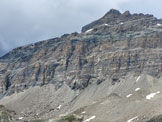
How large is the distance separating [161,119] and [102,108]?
47474 mm

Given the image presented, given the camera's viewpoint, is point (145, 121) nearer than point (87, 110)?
Yes

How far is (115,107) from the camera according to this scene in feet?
618

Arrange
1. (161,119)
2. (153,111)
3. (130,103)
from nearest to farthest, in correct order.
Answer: (161,119) → (153,111) → (130,103)

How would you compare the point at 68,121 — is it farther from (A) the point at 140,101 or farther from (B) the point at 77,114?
(A) the point at 140,101

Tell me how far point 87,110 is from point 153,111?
4188 cm

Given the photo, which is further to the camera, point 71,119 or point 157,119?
point 71,119

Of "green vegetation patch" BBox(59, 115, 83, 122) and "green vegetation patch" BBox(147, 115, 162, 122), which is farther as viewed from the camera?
"green vegetation patch" BBox(59, 115, 83, 122)

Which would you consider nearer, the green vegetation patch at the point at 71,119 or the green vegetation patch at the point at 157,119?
the green vegetation patch at the point at 157,119

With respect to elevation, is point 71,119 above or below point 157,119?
above

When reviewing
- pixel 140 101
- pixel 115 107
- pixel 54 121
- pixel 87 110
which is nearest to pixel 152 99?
pixel 140 101

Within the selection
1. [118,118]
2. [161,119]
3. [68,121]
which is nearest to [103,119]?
[118,118]

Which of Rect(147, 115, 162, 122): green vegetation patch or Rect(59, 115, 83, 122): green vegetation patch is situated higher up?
Rect(59, 115, 83, 122): green vegetation patch

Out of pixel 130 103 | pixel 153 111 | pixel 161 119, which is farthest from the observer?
pixel 130 103

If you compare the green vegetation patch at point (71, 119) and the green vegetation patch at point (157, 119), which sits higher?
the green vegetation patch at point (71, 119)
